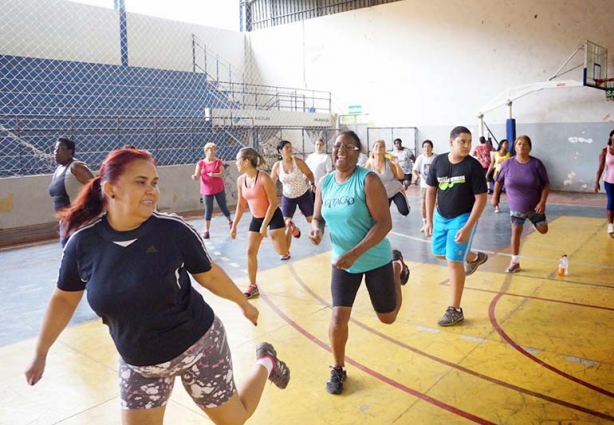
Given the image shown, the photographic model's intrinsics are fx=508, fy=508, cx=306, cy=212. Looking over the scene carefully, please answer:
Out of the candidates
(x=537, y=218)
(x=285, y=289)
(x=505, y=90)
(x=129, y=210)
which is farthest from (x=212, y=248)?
(x=505, y=90)

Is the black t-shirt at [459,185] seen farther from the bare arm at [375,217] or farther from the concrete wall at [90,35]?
the concrete wall at [90,35]

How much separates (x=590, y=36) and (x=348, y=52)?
9.30m

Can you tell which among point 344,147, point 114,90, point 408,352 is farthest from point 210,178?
point 114,90

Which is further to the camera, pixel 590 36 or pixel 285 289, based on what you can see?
pixel 590 36

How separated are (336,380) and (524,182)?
410cm

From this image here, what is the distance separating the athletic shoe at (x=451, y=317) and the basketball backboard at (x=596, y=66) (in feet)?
39.5

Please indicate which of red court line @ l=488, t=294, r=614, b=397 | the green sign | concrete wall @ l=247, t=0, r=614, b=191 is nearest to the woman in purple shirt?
red court line @ l=488, t=294, r=614, b=397

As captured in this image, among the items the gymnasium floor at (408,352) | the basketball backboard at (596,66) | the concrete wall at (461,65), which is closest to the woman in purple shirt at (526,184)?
the gymnasium floor at (408,352)

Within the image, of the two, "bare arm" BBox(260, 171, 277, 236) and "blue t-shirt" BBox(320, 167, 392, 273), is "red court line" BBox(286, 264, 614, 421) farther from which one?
"blue t-shirt" BBox(320, 167, 392, 273)

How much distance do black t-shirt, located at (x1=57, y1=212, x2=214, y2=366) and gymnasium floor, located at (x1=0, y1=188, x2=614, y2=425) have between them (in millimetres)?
1541

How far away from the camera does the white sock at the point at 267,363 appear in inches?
123

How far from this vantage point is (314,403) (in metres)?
3.77

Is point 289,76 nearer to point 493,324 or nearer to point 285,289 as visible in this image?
point 285,289

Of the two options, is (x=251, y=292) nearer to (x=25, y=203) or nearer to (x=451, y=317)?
(x=451, y=317)
